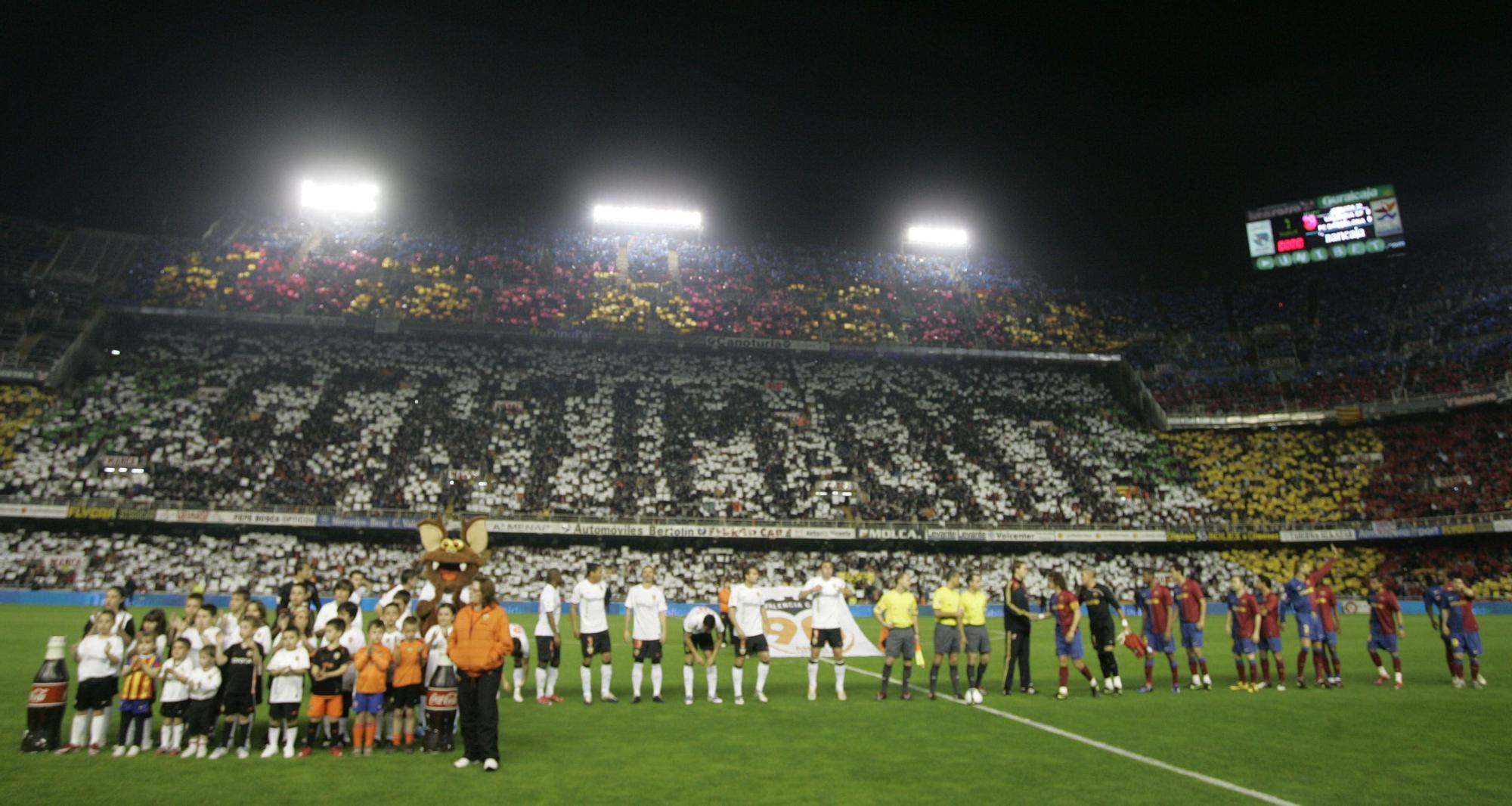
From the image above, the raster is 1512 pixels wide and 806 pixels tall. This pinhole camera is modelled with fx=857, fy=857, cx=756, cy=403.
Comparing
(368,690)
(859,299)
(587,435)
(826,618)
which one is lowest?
(368,690)

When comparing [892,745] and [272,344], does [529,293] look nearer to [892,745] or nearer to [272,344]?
[272,344]

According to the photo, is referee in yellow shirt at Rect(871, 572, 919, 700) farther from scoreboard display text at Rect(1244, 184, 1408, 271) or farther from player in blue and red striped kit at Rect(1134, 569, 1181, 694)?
scoreboard display text at Rect(1244, 184, 1408, 271)

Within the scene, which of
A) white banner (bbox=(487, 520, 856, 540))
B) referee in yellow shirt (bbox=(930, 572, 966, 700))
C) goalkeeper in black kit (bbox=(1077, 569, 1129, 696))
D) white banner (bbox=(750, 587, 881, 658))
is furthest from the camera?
white banner (bbox=(487, 520, 856, 540))

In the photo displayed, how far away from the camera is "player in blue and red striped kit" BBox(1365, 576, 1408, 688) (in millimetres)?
14484

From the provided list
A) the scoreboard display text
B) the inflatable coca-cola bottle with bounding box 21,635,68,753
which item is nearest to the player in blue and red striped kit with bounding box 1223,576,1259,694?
the inflatable coca-cola bottle with bounding box 21,635,68,753

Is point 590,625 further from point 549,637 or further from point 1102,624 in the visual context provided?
point 1102,624

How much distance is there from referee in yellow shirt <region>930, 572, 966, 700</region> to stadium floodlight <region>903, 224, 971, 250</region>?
45744 millimetres

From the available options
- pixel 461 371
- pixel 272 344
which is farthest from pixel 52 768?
pixel 272 344

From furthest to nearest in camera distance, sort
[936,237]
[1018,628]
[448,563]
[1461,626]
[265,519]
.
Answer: [936,237]
[265,519]
[1461,626]
[1018,628]
[448,563]

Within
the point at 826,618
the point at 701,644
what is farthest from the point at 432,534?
the point at 826,618

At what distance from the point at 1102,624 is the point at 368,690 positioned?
35.7 feet

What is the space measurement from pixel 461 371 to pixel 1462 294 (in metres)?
52.0

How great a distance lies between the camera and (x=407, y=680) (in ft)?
31.1

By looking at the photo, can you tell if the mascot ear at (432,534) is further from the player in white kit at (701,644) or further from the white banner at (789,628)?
the white banner at (789,628)
